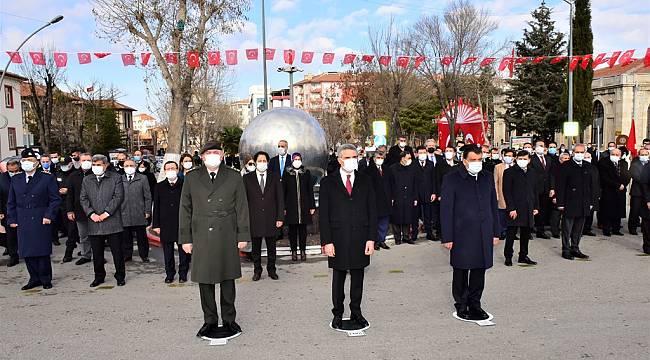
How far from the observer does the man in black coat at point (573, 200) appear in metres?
9.34

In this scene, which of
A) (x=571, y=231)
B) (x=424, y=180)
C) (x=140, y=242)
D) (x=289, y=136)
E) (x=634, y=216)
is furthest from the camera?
(x=289, y=136)

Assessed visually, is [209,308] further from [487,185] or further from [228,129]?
[228,129]

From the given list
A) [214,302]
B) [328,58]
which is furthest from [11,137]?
[214,302]

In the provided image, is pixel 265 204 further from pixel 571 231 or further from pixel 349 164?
pixel 571 231

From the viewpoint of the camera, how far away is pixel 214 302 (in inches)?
230

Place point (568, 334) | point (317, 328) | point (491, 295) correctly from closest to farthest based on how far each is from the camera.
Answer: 1. point (568, 334)
2. point (317, 328)
3. point (491, 295)

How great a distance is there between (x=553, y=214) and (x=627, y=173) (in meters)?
2.27

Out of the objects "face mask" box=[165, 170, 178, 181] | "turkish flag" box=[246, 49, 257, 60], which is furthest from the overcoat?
"turkish flag" box=[246, 49, 257, 60]

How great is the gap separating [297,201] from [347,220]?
3.87 meters

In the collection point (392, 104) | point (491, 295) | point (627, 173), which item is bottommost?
point (491, 295)

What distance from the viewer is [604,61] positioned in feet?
60.6

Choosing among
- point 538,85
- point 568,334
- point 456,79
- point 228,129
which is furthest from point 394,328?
point 538,85

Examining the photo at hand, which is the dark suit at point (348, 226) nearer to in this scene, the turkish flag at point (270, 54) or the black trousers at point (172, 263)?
the black trousers at point (172, 263)

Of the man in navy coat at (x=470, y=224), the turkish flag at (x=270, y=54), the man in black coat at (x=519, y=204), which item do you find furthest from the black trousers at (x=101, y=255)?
the turkish flag at (x=270, y=54)
